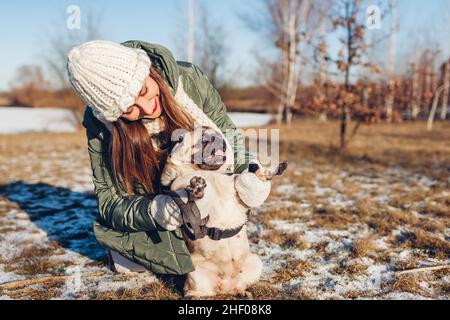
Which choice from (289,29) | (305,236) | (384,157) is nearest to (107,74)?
(305,236)

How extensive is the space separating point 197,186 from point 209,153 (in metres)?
0.29

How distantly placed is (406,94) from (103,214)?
25.6ft

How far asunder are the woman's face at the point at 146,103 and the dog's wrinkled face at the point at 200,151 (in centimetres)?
29

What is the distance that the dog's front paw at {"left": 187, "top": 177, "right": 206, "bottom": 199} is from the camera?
1659mm

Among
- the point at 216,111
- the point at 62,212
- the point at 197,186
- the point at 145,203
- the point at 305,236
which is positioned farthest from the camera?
the point at 62,212

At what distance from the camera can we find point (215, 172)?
195 centimetres

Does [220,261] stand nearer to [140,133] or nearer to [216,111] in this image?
[140,133]

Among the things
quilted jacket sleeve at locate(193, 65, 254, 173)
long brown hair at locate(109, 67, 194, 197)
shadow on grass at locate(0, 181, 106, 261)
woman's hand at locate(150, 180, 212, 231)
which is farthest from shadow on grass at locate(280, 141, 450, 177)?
woman's hand at locate(150, 180, 212, 231)

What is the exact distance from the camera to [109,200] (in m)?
2.37

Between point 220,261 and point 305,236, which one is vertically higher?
point 220,261

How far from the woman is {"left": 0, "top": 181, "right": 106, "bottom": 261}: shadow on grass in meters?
0.92

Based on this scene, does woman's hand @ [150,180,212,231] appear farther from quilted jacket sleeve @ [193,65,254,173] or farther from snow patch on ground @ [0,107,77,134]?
snow patch on ground @ [0,107,77,134]

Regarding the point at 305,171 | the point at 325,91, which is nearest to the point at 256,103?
the point at 325,91

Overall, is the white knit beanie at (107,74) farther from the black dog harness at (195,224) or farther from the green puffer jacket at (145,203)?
the black dog harness at (195,224)
